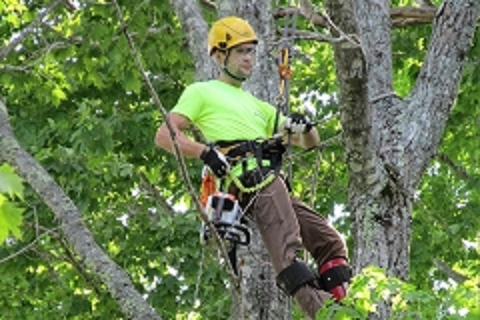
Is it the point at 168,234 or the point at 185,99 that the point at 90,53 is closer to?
the point at 168,234

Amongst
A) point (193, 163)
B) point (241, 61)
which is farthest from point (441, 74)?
point (193, 163)

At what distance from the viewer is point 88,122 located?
8094 mm

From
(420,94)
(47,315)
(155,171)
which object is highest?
(420,94)

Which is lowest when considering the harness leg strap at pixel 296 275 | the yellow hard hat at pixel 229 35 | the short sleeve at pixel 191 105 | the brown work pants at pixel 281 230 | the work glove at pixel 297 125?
the harness leg strap at pixel 296 275

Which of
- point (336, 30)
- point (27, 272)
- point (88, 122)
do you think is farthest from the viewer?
point (27, 272)

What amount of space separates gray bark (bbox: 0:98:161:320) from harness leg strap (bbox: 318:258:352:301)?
3.08ft

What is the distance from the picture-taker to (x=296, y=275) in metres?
4.33

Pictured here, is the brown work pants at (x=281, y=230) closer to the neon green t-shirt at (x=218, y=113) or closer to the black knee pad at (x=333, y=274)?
the black knee pad at (x=333, y=274)

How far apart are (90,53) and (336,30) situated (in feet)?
13.6

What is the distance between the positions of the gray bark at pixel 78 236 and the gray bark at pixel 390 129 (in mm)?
1290

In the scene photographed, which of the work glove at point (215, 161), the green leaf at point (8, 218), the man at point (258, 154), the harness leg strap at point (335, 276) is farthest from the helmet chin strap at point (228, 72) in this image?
the green leaf at point (8, 218)

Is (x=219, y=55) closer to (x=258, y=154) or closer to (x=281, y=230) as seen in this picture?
(x=258, y=154)

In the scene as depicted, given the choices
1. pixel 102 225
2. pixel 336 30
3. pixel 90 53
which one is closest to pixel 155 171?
pixel 102 225

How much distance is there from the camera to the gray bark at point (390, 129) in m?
4.06
